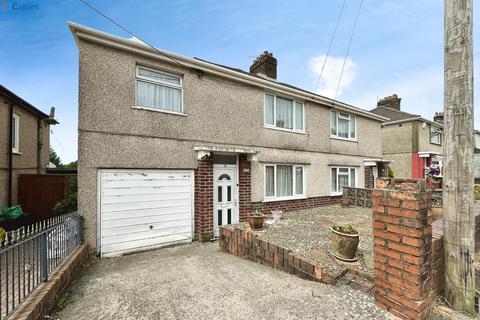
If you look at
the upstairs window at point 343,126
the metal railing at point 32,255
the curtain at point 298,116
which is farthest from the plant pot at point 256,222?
the upstairs window at point 343,126

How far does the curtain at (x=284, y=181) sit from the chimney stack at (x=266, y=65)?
539cm

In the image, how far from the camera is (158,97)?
6.48m

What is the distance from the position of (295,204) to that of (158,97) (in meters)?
6.58

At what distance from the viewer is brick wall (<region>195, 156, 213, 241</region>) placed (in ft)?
22.1

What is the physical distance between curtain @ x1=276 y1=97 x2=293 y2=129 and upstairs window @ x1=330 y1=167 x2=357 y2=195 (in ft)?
11.2

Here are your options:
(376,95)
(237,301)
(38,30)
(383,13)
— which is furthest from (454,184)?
(376,95)

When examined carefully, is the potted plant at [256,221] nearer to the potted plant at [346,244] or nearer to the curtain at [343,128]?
the potted plant at [346,244]

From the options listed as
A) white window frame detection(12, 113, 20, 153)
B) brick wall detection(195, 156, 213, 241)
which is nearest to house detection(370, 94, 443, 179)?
brick wall detection(195, 156, 213, 241)

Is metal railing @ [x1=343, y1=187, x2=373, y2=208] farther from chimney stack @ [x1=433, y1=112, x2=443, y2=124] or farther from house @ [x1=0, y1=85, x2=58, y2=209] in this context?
chimney stack @ [x1=433, y1=112, x2=443, y2=124]

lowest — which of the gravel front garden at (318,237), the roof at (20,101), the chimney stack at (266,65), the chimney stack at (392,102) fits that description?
the gravel front garden at (318,237)

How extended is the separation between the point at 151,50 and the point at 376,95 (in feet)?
78.6

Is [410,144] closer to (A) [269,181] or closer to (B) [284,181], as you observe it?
(B) [284,181]

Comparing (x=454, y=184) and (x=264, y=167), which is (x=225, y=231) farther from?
(x=454, y=184)

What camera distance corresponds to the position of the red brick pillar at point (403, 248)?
2.50 meters
